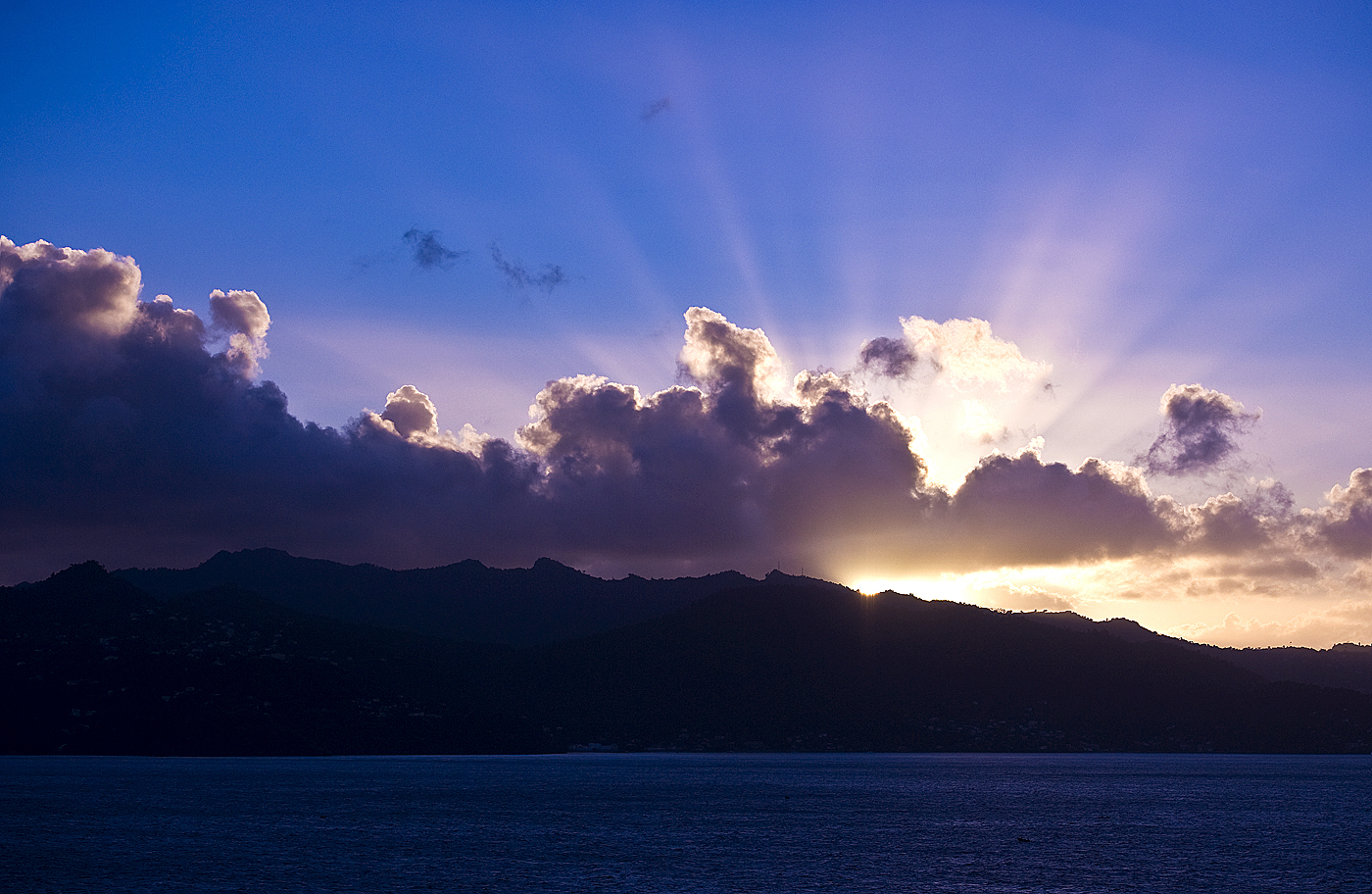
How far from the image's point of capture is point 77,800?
16850 cm

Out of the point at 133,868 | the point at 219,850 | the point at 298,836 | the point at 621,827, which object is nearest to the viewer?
the point at 133,868

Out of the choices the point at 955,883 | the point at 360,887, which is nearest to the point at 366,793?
the point at 360,887

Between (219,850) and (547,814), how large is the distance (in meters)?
53.1

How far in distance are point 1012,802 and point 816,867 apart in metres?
95.3

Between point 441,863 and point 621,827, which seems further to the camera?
point 621,827

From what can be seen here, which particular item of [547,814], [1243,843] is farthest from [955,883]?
[547,814]

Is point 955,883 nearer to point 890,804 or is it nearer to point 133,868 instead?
point 133,868

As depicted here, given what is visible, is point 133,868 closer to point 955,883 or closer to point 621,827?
point 621,827

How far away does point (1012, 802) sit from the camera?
182 m

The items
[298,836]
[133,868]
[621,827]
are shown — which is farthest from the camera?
[621,827]

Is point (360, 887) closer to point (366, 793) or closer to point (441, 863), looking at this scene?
point (441, 863)

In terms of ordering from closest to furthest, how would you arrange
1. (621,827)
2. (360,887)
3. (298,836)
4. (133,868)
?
(360,887) < (133,868) < (298,836) < (621,827)

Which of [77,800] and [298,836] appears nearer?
[298,836]

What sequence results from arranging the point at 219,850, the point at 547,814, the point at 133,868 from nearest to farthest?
the point at 133,868, the point at 219,850, the point at 547,814
